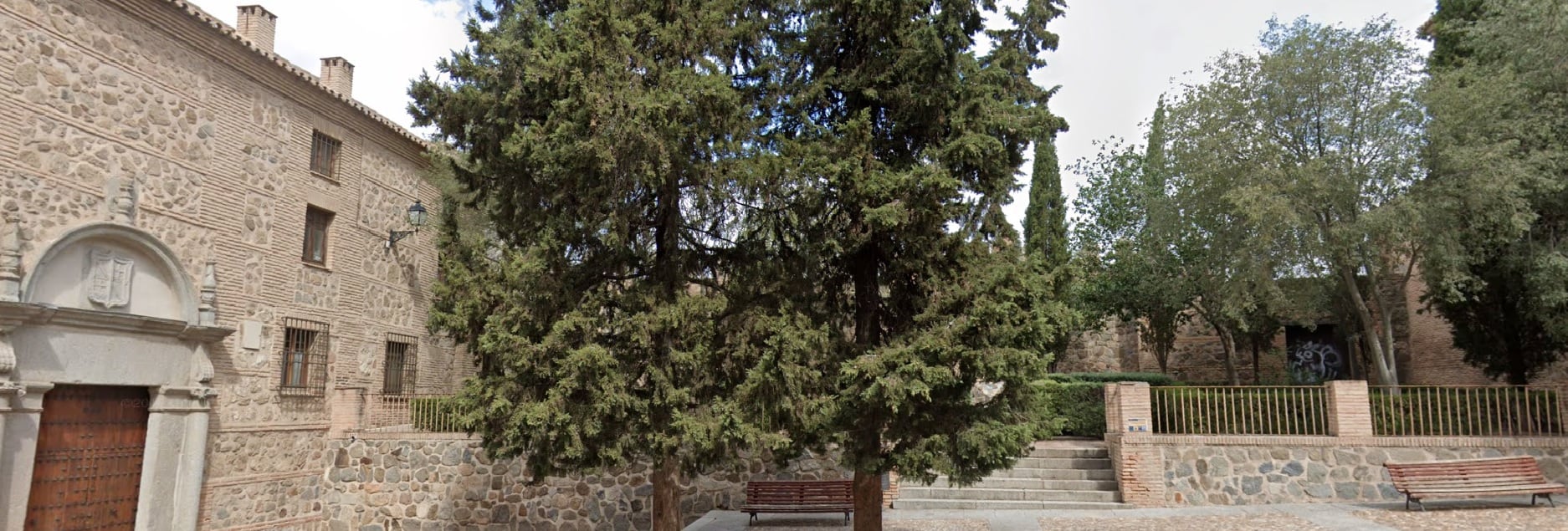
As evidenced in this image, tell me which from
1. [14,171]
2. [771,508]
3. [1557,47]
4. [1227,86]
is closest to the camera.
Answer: [14,171]

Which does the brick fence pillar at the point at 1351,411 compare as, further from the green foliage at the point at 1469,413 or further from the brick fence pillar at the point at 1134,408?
the brick fence pillar at the point at 1134,408

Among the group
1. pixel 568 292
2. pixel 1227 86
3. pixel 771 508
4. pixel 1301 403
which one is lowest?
pixel 771 508

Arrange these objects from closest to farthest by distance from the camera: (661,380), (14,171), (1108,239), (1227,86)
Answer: (661,380)
(14,171)
(1227,86)
(1108,239)

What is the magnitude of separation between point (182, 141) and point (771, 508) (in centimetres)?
893

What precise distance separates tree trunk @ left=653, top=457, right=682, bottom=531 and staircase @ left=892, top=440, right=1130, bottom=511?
358 cm

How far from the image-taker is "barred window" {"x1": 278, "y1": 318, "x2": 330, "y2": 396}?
13.6 m

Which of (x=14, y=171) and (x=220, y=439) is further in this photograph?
(x=220, y=439)

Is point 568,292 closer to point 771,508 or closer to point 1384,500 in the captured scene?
point 771,508

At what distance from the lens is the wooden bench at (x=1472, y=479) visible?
10391mm

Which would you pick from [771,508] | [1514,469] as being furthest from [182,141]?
[1514,469]

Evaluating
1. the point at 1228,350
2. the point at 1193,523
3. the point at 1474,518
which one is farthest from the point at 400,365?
the point at 1228,350

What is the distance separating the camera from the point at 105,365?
10.8 meters

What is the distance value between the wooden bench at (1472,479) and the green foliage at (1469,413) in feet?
3.77

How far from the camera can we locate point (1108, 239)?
1978cm
